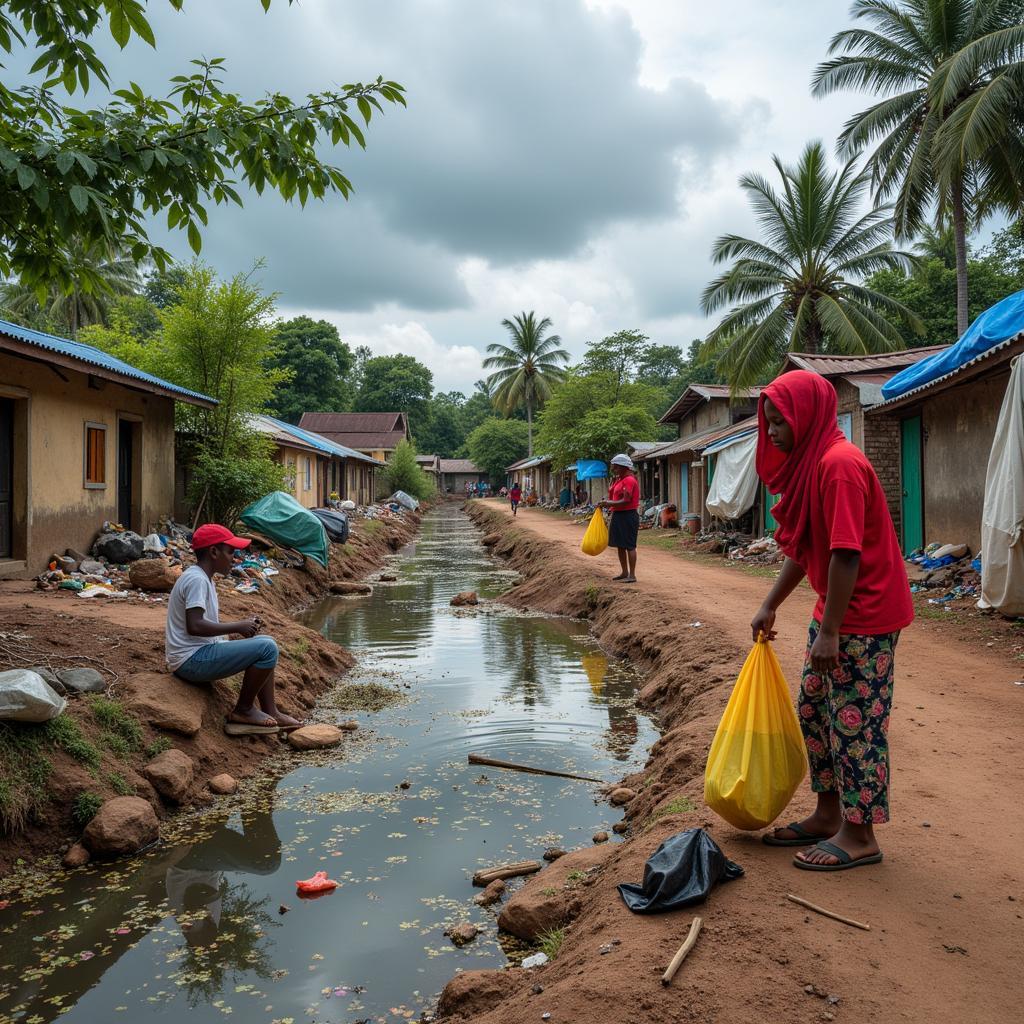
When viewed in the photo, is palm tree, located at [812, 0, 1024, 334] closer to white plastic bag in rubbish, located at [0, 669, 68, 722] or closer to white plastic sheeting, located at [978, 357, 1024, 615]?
white plastic sheeting, located at [978, 357, 1024, 615]

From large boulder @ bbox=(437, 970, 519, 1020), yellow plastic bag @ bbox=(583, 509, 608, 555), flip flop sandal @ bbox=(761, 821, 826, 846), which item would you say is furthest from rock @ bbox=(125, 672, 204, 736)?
yellow plastic bag @ bbox=(583, 509, 608, 555)

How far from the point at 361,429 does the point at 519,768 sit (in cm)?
5009

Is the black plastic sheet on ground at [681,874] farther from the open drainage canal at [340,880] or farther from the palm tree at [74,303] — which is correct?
the palm tree at [74,303]

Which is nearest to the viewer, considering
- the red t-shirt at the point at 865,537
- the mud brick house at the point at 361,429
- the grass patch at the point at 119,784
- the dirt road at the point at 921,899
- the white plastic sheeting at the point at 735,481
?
the dirt road at the point at 921,899

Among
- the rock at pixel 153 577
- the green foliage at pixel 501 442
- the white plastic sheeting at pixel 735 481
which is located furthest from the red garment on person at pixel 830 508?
the green foliage at pixel 501 442

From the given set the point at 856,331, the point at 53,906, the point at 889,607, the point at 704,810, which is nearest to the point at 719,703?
the point at 704,810

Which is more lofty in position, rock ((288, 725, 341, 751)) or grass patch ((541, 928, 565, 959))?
rock ((288, 725, 341, 751))

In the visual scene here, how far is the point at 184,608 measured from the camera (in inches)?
241

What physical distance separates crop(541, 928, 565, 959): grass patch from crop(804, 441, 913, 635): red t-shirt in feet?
5.66

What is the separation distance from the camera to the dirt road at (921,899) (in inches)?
99.0

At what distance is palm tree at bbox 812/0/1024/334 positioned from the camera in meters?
15.4

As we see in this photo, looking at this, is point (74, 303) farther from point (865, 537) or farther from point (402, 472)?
point (865, 537)

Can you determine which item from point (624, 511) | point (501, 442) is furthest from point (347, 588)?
point (501, 442)

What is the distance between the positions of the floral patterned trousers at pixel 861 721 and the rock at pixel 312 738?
14.5 feet
